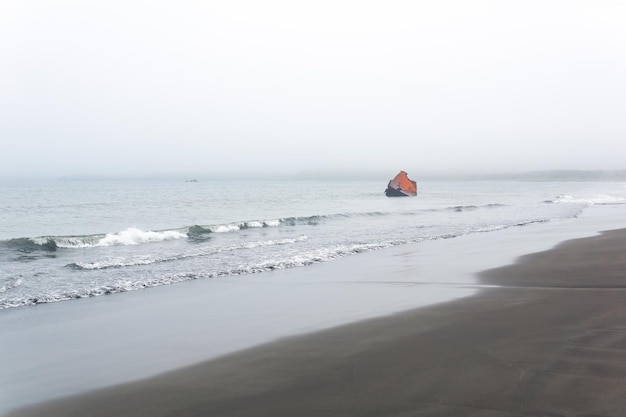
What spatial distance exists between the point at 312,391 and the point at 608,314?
4.56 metres

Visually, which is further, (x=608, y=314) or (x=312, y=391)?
(x=608, y=314)

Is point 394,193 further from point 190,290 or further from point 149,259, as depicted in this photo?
point 190,290

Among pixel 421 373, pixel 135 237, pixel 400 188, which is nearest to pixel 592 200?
pixel 400 188

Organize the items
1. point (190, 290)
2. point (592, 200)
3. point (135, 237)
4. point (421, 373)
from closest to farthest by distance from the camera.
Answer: point (421, 373)
point (190, 290)
point (135, 237)
point (592, 200)

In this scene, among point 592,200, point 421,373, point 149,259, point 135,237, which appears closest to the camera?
point 421,373

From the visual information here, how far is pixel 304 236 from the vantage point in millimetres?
22578

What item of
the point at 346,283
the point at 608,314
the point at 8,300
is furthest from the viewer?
the point at 346,283

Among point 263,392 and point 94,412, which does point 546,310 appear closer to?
point 263,392

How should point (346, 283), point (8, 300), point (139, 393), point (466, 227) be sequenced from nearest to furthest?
1. point (139, 393)
2. point (8, 300)
3. point (346, 283)
4. point (466, 227)

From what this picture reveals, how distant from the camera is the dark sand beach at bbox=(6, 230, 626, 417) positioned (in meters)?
4.20

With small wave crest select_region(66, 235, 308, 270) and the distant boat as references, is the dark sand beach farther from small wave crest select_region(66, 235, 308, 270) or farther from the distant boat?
the distant boat

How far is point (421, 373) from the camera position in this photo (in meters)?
4.95

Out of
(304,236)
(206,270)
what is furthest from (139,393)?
(304,236)

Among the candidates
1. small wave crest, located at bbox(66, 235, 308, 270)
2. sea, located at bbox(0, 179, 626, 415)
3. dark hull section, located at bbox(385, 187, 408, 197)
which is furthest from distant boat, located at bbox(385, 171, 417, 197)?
small wave crest, located at bbox(66, 235, 308, 270)
